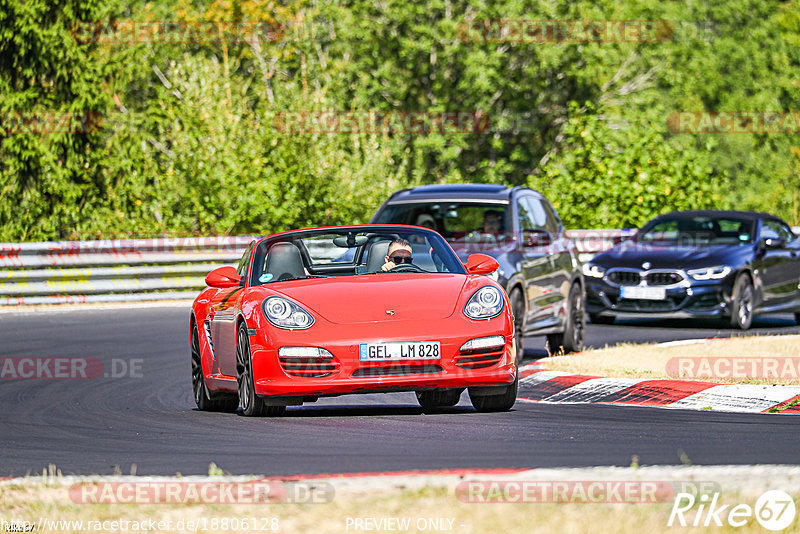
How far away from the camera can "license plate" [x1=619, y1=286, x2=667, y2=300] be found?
19.4 m

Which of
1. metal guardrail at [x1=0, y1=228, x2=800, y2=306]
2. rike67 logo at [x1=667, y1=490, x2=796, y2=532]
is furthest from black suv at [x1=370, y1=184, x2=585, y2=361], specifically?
rike67 logo at [x1=667, y1=490, x2=796, y2=532]

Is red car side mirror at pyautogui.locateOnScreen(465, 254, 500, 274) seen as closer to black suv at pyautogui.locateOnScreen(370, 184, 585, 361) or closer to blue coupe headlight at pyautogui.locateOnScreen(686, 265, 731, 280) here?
black suv at pyautogui.locateOnScreen(370, 184, 585, 361)

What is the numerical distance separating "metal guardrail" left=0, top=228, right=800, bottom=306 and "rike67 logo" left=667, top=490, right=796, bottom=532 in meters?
17.4

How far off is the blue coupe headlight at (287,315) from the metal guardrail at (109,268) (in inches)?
544

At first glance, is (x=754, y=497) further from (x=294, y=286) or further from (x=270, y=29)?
(x=270, y=29)

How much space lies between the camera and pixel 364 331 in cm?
979

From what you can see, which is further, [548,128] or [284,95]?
[548,128]

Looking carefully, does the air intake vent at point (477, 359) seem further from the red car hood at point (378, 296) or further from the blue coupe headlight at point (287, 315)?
the blue coupe headlight at point (287, 315)

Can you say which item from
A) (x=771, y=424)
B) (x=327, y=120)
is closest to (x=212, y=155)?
(x=327, y=120)

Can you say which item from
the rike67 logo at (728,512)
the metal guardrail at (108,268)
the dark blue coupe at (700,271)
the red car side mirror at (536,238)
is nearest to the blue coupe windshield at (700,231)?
the dark blue coupe at (700,271)

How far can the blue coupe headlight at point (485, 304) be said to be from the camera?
33.0 feet

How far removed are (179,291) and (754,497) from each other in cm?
1944

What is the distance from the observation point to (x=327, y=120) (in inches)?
1275

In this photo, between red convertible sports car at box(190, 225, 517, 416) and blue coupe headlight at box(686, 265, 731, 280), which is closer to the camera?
red convertible sports car at box(190, 225, 517, 416)
